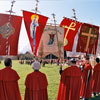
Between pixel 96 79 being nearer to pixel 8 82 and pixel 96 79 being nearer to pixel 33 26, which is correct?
pixel 33 26

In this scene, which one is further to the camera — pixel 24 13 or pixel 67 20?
pixel 67 20

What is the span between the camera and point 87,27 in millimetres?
11203

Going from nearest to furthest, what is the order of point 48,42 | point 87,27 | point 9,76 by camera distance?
point 9,76 < point 48,42 < point 87,27

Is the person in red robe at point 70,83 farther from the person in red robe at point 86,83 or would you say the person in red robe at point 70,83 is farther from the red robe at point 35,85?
the person in red robe at point 86,83

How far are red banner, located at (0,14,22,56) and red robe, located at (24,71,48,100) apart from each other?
2.05 metres

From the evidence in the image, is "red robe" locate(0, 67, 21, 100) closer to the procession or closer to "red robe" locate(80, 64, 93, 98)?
the procession

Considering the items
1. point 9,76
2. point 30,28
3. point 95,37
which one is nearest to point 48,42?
point 30,28

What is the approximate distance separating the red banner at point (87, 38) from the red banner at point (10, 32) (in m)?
4.34

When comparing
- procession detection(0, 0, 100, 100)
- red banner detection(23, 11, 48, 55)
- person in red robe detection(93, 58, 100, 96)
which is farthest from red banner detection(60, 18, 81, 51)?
person in red robe detection(93, 58, 100, 96)

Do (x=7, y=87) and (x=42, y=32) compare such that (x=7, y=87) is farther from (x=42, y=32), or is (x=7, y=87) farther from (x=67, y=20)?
(x=67, y=20)

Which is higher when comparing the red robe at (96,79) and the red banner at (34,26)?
the red banner at (34,26)

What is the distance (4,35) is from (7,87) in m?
A: 2.39

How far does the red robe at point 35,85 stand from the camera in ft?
18.5

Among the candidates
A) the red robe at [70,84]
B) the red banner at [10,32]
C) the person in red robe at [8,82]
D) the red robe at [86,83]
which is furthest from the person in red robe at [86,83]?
the person in red robe at [8,82]
